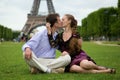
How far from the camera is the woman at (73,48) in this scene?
9.15 m

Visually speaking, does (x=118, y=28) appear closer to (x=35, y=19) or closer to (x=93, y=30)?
(x=93, y=30)

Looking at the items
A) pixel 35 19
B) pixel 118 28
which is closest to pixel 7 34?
pixel 35 19

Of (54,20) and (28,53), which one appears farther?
(54,20)

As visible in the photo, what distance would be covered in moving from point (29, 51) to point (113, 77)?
74.6 inches

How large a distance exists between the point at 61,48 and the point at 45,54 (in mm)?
410

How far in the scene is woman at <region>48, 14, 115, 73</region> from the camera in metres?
9.15

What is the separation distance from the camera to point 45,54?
9.37 meters

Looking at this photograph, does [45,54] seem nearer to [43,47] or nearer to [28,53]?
[43,47]

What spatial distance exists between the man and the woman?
14 centimetres

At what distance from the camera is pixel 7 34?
111 meters

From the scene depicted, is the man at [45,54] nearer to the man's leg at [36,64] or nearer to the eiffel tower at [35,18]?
the man's leg at [36,64]

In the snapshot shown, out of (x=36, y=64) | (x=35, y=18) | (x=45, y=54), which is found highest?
(x=45, y=54)

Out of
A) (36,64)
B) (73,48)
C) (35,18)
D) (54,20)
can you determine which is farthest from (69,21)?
(35,18)

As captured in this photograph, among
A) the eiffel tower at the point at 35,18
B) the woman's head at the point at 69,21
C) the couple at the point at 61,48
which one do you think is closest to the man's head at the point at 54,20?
the couple at the point at 61,48
